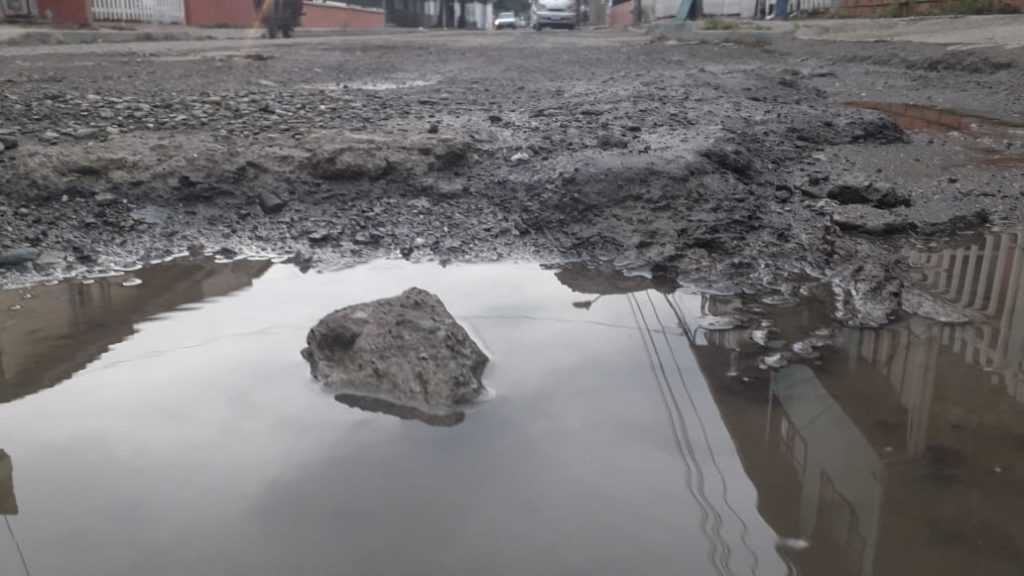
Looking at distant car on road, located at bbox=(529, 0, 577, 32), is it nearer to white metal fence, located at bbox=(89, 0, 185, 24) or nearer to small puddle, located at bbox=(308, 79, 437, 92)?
white metal fence, located at bbox=(89, 0, 185, 24)

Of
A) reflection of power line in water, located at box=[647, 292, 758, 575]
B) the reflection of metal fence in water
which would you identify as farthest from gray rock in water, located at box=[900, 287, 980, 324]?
reflection of power line in water, located at box=[647, 292, 758, 575]

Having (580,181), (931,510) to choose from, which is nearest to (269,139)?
(580,181)

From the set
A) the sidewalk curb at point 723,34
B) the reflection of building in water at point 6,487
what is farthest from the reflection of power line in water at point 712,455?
the sidewalk curb at point 723,34

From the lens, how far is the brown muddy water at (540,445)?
124 centimetres

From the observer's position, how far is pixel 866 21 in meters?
10.4

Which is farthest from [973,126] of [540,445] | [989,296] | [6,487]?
[6,487]

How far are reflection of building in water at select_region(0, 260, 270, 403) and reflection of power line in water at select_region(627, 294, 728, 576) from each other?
4.10ft

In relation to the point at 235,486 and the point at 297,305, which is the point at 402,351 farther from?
the point at 297,305

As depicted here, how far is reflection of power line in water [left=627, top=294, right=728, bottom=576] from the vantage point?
4.10 feet

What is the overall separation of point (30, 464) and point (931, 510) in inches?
63.7

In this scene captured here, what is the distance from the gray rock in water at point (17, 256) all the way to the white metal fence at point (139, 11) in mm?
16150

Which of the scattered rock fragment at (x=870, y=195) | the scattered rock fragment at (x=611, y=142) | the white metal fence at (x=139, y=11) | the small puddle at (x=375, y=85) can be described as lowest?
the scattered rock fragment at (x=870, y=195)

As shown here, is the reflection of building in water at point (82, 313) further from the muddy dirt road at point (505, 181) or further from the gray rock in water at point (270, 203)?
the gray rock in water at point (270, 203)

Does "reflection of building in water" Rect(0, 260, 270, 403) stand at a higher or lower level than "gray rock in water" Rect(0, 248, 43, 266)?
lower
